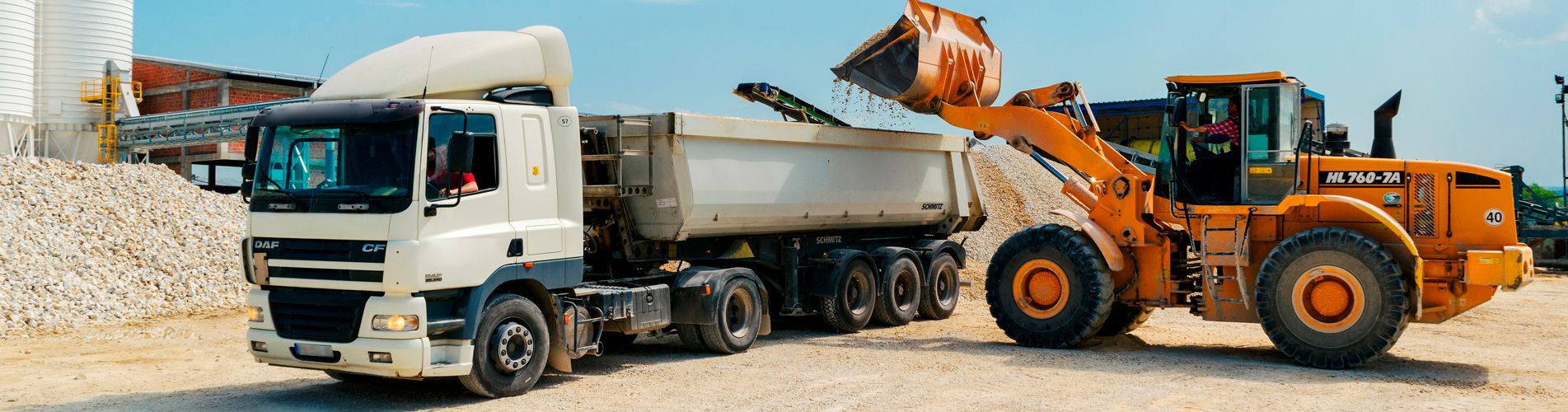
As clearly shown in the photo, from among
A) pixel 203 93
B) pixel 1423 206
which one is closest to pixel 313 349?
pixel 1423 206

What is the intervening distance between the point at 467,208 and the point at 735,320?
4.15 m

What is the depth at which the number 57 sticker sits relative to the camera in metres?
10.8

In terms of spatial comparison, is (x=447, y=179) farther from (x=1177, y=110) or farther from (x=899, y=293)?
(x=899, y=293)

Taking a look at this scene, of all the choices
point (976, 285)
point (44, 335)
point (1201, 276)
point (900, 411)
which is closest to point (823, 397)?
point (900, 411)

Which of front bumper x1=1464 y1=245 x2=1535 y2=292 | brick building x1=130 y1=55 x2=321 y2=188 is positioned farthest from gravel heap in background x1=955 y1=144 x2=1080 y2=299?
brick building x1=130 y1=55 x2=321 y2=188

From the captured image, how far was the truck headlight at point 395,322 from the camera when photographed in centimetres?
813

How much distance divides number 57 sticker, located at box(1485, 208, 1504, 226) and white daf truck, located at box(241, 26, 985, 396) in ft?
21.2

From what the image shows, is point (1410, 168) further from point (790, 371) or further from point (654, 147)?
point (654, 147)

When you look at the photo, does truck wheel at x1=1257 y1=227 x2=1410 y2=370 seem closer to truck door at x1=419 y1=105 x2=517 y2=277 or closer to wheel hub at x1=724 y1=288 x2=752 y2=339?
wheel hub at x1=724 y1=288 x2=752 y2=339

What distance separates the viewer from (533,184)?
920 cm

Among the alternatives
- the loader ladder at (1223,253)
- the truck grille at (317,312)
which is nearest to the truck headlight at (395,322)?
→ the truck grille at (317,312)

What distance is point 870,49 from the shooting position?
44.0 feet

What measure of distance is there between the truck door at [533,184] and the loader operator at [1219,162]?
6.51 meters

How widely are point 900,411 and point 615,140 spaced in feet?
12.9
